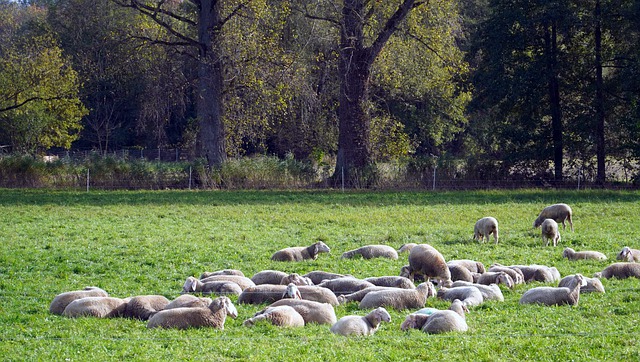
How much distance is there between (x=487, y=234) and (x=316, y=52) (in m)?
30.6

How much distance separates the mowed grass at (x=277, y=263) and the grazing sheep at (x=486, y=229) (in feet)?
1.71

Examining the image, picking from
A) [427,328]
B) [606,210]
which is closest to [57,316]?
[427,328]

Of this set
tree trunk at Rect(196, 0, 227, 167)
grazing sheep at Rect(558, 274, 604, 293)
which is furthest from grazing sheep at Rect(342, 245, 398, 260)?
tree trunk at Rect(196, 0, 227, 167)

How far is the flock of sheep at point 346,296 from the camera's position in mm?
10898

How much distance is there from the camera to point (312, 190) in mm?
36156

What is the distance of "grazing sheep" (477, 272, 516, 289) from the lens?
13883 millimetres

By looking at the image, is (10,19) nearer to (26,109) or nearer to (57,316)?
(26,109)

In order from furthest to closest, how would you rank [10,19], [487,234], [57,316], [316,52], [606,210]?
1. [10,19]
2. [316,52]
3. [606,210]
4. [487,234]
5. [57,316]

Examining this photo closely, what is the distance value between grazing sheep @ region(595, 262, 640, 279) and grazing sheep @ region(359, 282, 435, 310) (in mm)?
3939

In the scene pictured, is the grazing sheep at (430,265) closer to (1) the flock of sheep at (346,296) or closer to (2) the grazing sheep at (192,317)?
(1) the flock of sheep at (346,296)

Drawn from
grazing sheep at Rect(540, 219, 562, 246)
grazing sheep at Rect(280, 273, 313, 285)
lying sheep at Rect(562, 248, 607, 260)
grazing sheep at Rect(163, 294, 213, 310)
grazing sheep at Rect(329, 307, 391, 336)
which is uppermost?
grazing sheep at Rect(540, 219, 562, 246)

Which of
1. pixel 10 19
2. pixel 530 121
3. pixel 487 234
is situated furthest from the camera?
pixel 10 19

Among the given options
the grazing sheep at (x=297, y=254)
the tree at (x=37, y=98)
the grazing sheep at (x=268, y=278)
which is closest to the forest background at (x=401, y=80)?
the tree at (x=37, y=98)

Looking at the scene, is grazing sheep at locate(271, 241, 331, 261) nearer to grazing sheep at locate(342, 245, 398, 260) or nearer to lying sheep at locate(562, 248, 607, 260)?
grazing sheep at locate(342, 245, 398, 260)
